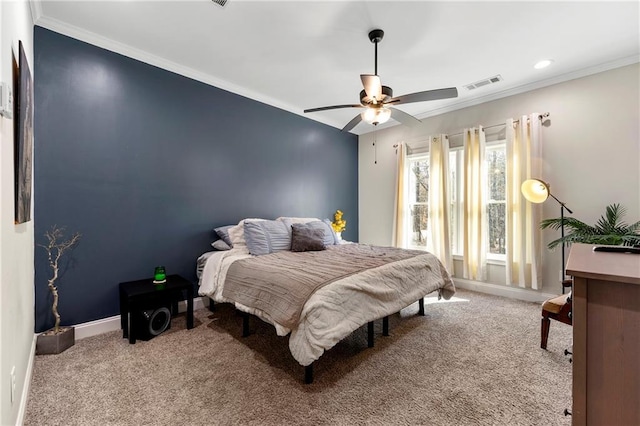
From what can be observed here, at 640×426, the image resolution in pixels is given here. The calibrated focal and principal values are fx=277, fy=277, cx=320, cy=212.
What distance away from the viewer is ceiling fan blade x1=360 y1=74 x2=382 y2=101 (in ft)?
7.37

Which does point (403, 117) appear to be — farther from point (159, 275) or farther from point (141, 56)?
point (159, 275)

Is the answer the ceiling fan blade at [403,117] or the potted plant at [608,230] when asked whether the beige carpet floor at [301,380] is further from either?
the ceiling fan blade at [403,117]

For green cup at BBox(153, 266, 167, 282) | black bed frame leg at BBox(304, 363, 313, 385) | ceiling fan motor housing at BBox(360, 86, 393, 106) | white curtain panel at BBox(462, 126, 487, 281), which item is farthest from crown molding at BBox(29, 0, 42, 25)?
white curtain panel at BBox(462, 126, 487, 281)

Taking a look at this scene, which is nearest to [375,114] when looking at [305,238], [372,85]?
[372,85]

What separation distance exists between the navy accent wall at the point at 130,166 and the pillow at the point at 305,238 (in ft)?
2.60

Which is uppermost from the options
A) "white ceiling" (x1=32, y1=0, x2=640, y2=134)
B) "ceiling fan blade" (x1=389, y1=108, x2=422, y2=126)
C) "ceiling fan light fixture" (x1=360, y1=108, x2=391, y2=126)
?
"white ceiling" (x1=32, y1=0, x2=640, y2=134)

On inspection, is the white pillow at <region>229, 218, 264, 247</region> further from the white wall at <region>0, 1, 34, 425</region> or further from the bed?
the white wall at <region>0, 1, 34, 425</region>

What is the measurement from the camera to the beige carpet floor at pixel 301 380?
158 cm

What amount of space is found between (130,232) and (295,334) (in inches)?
82.7

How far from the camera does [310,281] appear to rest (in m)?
2.01

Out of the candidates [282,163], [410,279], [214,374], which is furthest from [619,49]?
[214,374]

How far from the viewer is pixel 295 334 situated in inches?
73.4

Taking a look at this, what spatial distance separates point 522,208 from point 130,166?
4.66 m

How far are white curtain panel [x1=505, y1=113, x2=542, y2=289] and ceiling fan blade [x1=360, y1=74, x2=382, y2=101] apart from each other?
2.35 metres
